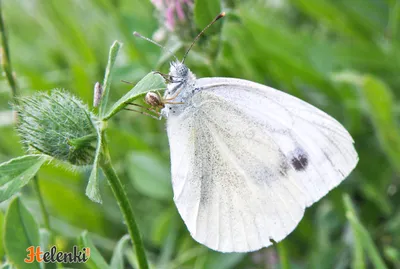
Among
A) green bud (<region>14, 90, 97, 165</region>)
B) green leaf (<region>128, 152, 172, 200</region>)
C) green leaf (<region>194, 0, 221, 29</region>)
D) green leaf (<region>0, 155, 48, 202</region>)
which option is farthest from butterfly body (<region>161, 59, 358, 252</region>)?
green leaf (<region>128, 152, 172, 200</region>)

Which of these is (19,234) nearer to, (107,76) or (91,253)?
(91,253)

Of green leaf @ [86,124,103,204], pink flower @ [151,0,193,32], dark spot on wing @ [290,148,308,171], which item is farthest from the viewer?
pink flower @ [151,0,193,32]

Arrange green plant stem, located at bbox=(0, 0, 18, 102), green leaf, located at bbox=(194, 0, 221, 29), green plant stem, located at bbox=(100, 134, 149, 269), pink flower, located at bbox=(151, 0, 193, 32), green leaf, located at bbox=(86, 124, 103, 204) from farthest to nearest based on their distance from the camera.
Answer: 1. pink flower, located at bbox=(151, 0, 193, 32)
2. green leaf, located at bbox=(194, 0, 221, 29)
3. green plant stem, located at bbox=(0, 0, 18, 102)
4. green plant stem, located at bbox=(100, 134, 149, 269)
5. green leaf, located at bbox=(86, 124, 103, 204)

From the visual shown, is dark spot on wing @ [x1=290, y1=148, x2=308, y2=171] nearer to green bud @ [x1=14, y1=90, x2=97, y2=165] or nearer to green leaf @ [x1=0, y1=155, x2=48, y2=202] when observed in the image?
green bud @ [x1=14, y1=90, x2=97, y2=165]

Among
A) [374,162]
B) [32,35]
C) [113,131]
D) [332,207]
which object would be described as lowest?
[332,207]

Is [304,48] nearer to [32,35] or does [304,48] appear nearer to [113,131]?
[113,131]

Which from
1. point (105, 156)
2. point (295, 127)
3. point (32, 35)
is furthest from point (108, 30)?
point (105, 156)

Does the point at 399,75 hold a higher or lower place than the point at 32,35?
lower
